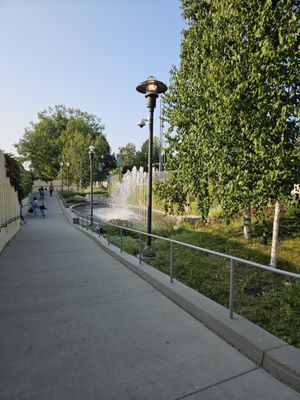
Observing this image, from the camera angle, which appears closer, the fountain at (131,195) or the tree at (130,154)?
the fountain at (131,195)

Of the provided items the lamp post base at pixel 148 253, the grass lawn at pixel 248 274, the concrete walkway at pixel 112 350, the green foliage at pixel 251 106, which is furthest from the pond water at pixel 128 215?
the concrete walkway at pixel 112 350

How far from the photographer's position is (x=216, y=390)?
2.87m

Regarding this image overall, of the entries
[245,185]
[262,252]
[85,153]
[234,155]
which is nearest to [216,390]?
[245,185]

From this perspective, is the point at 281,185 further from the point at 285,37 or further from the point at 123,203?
the point at 123,203

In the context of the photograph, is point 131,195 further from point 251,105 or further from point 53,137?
point 53,137

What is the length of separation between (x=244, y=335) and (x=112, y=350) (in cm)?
145

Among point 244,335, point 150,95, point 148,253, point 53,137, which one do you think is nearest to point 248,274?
point 148,253

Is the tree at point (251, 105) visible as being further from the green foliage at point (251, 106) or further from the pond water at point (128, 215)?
the pond water at point (128, 215)

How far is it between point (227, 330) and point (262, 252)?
5.69 metres

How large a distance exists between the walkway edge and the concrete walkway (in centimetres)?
9

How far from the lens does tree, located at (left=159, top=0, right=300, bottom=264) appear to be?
6.96 metres

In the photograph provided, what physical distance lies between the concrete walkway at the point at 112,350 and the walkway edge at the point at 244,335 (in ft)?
0.28

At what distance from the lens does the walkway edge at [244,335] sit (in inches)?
120

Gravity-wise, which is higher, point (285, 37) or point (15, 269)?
point (285, 37)
